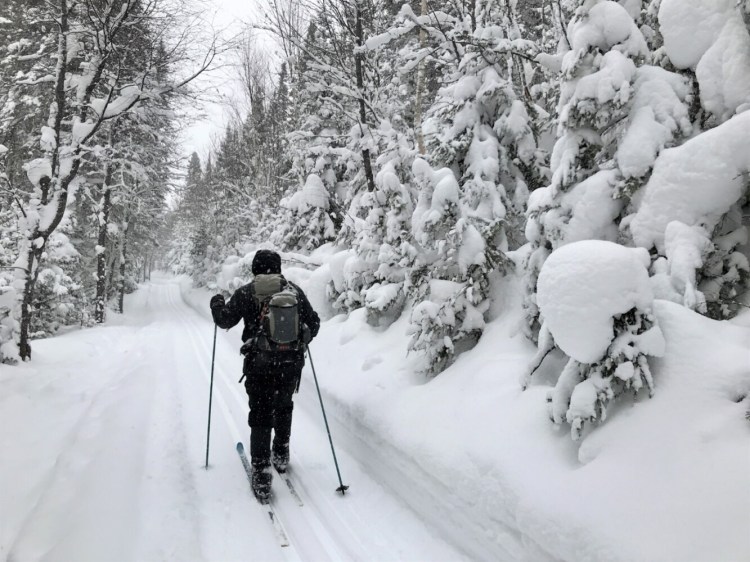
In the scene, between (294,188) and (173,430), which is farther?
(294,188)

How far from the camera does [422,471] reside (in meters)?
4.21

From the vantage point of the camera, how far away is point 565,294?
3.27 meters

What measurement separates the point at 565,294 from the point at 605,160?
6.30 feet

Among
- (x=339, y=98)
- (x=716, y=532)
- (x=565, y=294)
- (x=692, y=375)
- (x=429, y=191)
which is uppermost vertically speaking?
(x=339, y=98)

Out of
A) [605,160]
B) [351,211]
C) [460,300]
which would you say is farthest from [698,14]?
[351,211]

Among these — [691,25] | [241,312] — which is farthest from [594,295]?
[241,312]

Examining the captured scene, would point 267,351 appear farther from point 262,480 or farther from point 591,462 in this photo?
point 591,462

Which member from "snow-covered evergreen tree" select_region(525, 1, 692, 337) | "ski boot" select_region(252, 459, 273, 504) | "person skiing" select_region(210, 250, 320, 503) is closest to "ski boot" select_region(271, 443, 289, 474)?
"person skiing" select_region(210, 250, 320, 503)

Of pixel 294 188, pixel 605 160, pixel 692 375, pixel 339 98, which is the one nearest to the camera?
pixel 692 375

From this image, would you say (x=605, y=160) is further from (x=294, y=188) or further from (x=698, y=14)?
(x=294, y=188)

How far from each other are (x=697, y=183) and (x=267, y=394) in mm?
4252

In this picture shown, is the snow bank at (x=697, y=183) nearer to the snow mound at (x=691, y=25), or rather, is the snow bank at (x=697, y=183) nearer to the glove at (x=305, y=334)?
the snow mound at (x=691, y=25)

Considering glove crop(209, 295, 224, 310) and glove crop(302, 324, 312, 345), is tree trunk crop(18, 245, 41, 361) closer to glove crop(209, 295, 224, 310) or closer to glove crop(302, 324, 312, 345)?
glove crop(209, 295, 224, 310)

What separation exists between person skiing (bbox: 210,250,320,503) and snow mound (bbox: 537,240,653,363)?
8.29ft
